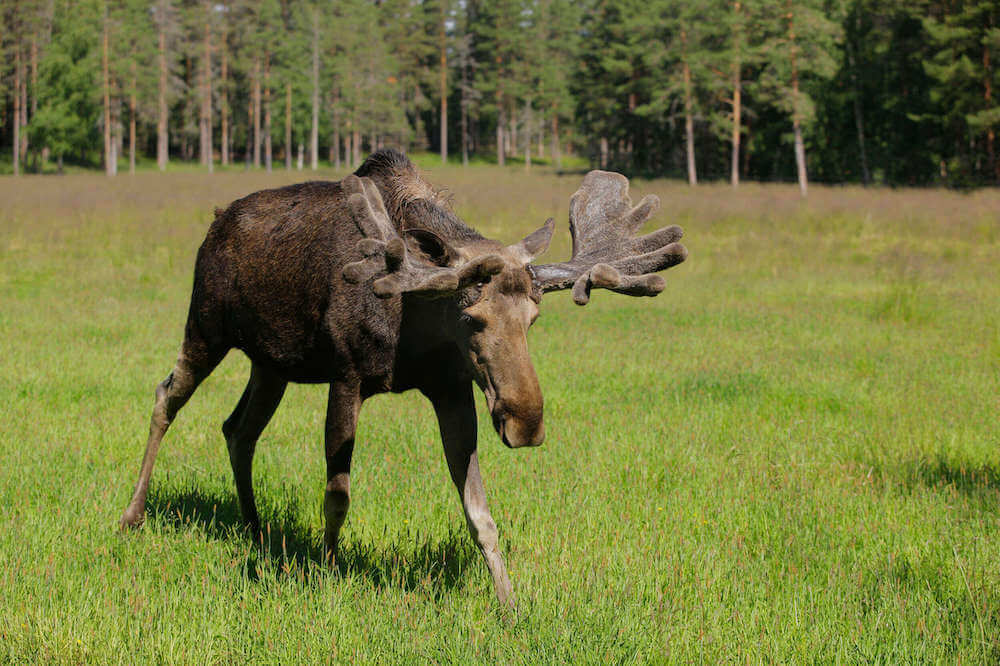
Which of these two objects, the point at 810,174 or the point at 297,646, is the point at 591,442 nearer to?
the point at 297,646

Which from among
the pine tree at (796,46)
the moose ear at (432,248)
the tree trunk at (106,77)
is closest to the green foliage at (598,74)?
the pine tree at (796,46)

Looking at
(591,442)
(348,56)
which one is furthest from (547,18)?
(591,442)

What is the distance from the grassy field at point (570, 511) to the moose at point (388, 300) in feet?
1.48

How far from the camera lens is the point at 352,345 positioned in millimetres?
4246

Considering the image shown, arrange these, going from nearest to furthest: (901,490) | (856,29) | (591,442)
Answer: (901,490), (591,442), (856,29)

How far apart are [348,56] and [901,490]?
269 feet

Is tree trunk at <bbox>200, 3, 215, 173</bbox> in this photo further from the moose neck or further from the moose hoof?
the moose neck

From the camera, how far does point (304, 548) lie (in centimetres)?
517

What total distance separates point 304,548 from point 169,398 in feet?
4.24

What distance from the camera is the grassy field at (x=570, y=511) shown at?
3.96 metres

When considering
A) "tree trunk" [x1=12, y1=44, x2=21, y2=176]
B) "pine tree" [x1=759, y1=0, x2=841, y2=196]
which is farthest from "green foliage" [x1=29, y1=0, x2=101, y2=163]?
"pine tree" [x1=759, y1=0, x2=841, y2=196]

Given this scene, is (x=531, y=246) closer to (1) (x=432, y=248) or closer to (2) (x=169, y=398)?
(1) (x=432, y=248)

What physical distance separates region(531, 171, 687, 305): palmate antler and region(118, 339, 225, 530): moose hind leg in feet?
7.76

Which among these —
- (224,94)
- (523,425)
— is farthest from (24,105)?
(523,425)
